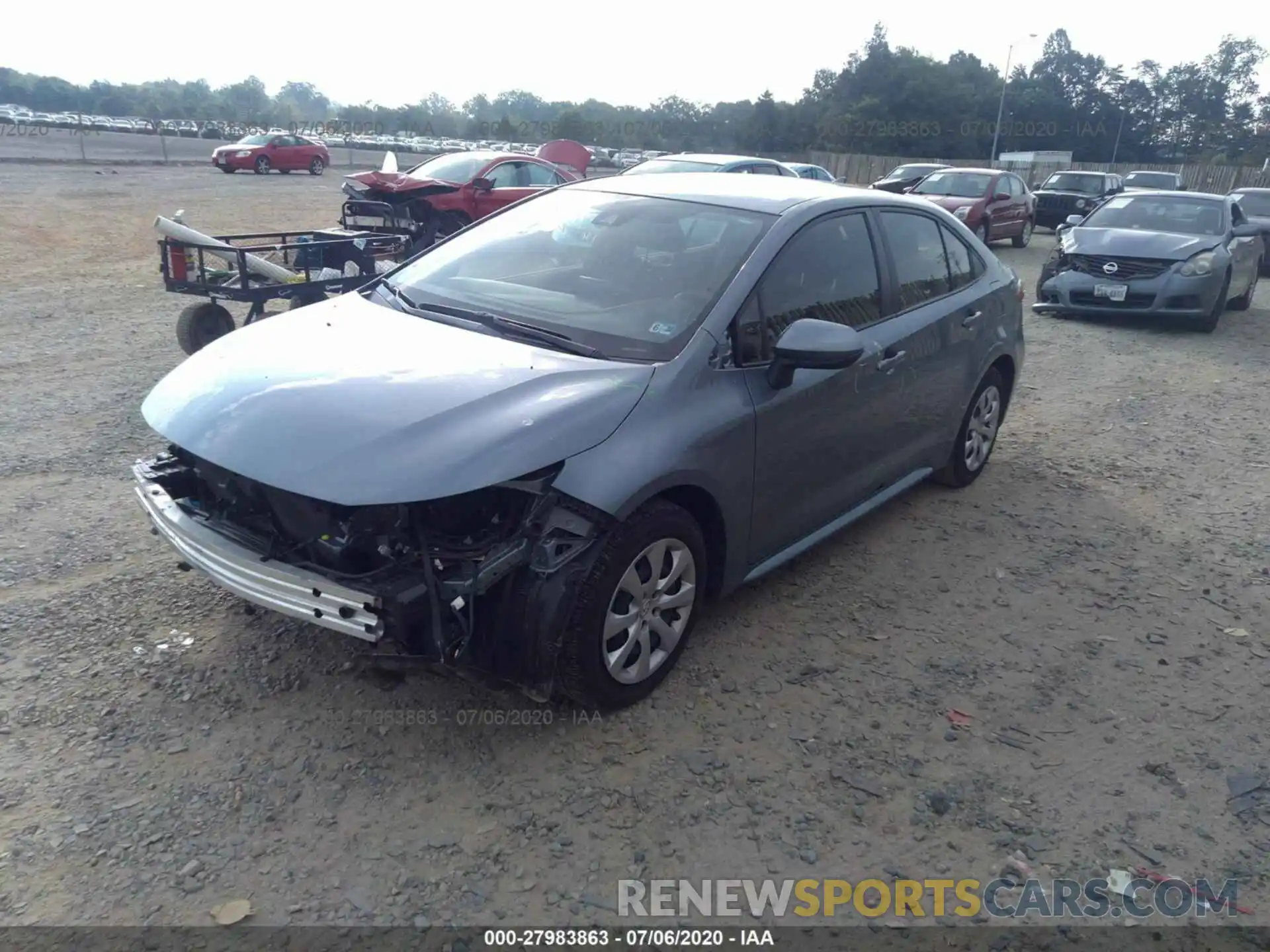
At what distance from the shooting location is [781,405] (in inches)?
152

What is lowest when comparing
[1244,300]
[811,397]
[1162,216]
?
[1244,300]

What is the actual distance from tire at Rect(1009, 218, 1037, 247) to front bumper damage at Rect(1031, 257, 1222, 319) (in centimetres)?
888

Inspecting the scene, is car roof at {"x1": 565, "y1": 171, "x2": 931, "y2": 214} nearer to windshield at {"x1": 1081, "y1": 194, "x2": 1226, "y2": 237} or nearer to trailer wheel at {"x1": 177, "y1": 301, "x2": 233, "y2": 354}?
trailer wheel at {"x1": 177, "y1": 301, "x2": 233, "y2": 354}

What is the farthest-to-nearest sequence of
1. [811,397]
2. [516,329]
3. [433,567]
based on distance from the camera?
[811,397], [516,329], [433,567]

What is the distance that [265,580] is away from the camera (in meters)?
3.05

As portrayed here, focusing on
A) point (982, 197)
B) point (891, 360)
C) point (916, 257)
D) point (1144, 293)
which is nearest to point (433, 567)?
point (891, 360)

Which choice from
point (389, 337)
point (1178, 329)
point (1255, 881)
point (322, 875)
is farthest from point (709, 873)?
point (1178, 329)

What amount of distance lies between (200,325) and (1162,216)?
11.3 m

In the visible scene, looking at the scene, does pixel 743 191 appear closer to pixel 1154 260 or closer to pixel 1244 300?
pixel 1154 260

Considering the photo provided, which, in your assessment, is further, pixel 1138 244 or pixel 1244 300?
pixel 1244 300

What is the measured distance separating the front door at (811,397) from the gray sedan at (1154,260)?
26.6ft

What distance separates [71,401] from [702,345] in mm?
5106

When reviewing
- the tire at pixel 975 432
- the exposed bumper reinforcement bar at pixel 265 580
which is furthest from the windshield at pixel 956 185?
the exposed bumper reinforcement bar at pixel 265 580

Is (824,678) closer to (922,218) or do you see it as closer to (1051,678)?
(1051,678)
